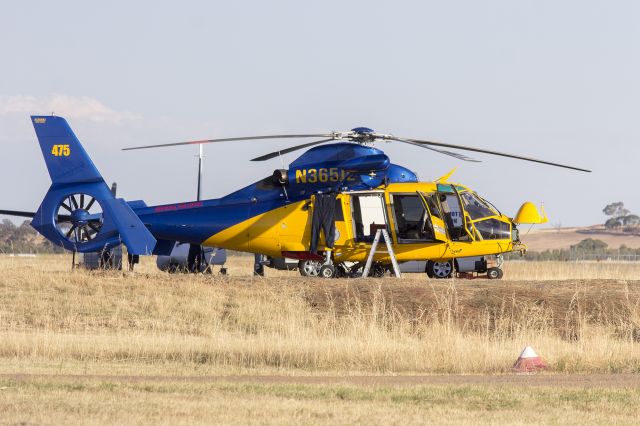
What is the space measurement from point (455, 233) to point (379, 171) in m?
2.58

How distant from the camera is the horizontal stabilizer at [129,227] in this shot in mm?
29766

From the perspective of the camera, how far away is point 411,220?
99.8 feet

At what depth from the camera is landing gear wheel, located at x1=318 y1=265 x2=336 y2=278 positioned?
3039 centimetres

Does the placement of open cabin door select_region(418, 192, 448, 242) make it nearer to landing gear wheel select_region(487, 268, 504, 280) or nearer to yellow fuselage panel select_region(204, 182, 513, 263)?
yellow fuselage panel select_region(204, 182, 513, 263)

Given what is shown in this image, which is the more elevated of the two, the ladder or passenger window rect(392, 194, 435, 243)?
passenger window rect(392, 194, 435, 243)

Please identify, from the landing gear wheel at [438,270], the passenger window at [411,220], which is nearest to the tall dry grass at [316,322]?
the passenger window at [411,220]

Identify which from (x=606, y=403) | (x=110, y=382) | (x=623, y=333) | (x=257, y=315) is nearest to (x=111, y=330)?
(x=257, y=315)

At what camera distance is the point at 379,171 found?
3042 cm

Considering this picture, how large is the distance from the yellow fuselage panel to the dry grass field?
2.69 metres

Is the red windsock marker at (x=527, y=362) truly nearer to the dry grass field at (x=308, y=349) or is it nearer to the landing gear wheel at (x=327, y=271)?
the dry grass field at (x=308, y=349)

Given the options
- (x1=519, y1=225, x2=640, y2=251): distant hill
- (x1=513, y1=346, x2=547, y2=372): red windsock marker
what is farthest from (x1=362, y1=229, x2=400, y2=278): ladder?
(x1=519, y1=225, x2=640, y2=251): distant hill

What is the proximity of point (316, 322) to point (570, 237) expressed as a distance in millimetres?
123836

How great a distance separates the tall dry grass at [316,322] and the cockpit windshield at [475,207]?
381cm

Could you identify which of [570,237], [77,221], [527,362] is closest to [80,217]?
[77,221]
